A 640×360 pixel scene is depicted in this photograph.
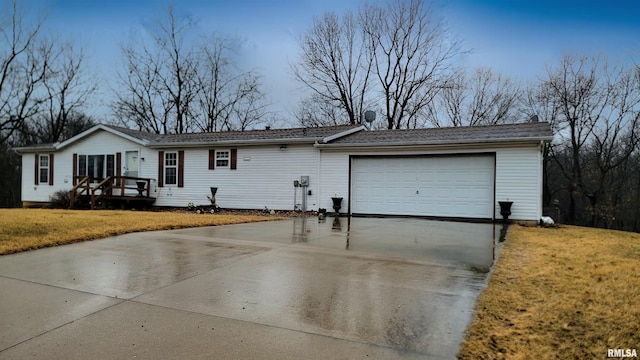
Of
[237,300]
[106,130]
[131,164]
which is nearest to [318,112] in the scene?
[131,164]

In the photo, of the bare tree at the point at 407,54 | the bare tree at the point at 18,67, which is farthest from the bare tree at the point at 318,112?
the bare tree at the point at 18,67

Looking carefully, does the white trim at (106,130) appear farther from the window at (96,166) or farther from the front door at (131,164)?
the window at (96,166)

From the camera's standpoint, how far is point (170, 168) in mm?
17531

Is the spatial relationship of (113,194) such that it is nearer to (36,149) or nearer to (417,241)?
(36,149)

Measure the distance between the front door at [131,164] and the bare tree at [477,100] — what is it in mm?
19610

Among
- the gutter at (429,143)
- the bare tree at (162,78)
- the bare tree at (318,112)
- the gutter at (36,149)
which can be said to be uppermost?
the bare tree at (162,78)

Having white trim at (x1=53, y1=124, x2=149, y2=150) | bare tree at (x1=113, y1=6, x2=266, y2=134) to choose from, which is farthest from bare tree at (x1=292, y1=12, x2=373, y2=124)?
white trim at (x1=53, y1=124, x2=149, y2=150)

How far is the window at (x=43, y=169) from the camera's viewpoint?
20047 mm

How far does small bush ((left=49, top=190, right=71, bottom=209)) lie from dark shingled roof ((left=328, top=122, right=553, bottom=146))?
40.7 ft

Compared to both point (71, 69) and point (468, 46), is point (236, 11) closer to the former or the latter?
point (468, 46)

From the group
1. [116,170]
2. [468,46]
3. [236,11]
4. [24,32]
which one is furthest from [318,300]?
[24,32]

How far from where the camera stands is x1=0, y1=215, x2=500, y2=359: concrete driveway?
2814 mm

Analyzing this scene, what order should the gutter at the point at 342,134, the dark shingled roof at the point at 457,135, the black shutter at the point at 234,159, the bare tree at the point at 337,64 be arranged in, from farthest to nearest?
the bare tree at the point at 337,64, the black shutter at the point at 234,159, the gutter at the point at 342,134, the dark shingled roof at the point at 457,135

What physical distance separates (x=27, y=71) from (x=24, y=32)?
9.03ft
